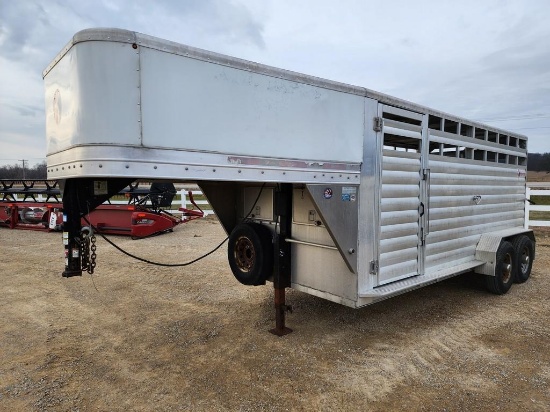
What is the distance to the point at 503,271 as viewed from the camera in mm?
5832

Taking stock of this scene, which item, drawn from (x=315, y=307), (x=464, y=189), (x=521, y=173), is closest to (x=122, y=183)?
(x=315, y=307)

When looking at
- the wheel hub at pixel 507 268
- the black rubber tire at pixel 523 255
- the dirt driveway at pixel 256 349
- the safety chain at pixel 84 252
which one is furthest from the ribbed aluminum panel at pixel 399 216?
the safety chain at pixel 84 252

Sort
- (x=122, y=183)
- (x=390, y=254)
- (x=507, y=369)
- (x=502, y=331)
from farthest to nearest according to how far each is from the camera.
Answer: (x=502, y=331) < (x=390, y=254) < (x=507, y=369) < (x=122, y=183)

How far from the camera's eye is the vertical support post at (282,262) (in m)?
4.27

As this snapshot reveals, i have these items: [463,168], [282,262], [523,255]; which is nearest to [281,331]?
[282,262]

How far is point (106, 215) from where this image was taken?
36.6 ft

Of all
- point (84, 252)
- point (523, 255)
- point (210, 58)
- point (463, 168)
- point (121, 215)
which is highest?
point (210, 58)

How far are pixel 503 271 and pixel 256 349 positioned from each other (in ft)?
13.1

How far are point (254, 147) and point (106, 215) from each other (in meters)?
9.26

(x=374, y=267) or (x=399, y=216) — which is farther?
(x=399, y=216)

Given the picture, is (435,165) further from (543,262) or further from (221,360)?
(543,262)

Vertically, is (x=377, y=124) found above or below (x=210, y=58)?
below

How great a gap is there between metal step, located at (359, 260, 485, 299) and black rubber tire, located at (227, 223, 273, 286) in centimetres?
114

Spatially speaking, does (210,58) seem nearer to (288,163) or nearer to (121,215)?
(288,163)
